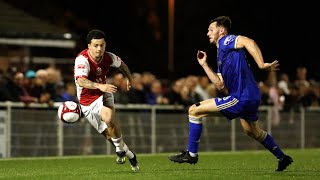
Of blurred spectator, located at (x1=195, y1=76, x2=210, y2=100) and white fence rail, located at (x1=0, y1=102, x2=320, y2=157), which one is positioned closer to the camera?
white fence rail, located at (x1=0, y1=102, x2=320, y2=157)

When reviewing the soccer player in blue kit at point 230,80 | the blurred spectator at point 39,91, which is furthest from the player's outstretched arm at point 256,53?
the blurred spectator at point 39,91

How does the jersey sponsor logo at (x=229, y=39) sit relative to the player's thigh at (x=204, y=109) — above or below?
above

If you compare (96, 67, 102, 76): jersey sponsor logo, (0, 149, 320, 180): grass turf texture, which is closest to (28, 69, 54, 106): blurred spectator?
(0, 149, 320, 180): grass turf texture

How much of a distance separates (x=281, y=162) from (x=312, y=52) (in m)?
29.4

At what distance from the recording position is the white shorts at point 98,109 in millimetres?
14500

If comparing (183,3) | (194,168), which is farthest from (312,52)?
(194,168)

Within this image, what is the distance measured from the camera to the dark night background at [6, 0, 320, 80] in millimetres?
42969

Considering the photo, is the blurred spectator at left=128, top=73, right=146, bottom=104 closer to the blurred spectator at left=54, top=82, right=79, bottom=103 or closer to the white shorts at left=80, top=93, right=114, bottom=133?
the blurred spectator at left=54, top=82, right=79, bottom=103

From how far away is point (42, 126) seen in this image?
2092 centimetres

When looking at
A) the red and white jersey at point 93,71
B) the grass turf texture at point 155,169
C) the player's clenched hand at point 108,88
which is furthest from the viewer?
the red and white jersey at point 93,71

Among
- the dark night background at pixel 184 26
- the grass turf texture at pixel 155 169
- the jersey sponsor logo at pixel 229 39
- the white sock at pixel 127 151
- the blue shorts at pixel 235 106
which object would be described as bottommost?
the grass turf texture at pixel 155 169

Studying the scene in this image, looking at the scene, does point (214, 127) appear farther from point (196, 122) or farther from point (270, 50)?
point (270, 50)

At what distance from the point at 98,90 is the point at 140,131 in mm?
8153

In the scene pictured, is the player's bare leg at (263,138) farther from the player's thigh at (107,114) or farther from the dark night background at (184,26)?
the dark night background at (184,26)
